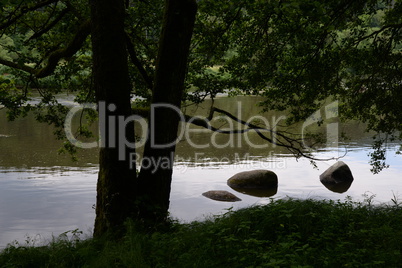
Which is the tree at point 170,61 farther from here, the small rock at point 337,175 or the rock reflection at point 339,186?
the small rock at point 337,175

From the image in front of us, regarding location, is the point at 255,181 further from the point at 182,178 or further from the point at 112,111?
the point at 112,111

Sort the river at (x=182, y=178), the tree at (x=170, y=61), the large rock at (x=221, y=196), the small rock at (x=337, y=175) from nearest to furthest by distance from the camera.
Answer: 1. the tree at (x=170, y=61)
2. the river at (x=182, y=178)
3. the large rock at (x=221, y=196)
4. the small rock at (x=337, y=175)

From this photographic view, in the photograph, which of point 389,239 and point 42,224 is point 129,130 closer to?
point 389,239

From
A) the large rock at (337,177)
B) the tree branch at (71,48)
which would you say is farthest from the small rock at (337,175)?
the tree branch at (71,48)

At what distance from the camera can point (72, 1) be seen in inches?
336

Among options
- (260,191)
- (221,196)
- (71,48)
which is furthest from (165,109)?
(260,191)

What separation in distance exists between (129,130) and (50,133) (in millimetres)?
21657

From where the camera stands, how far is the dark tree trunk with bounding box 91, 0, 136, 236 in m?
6.11

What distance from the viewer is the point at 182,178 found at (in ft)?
59.0

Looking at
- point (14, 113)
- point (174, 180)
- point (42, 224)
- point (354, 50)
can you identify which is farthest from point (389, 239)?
point (174, 180)

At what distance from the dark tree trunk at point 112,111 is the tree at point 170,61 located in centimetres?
1

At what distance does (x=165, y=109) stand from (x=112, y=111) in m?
0.75

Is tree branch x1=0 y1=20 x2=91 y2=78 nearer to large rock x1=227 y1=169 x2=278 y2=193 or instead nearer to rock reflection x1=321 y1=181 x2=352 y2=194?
large rock x1=227 y1=169 x2=278 y2=193

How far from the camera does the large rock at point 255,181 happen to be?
17000mm
